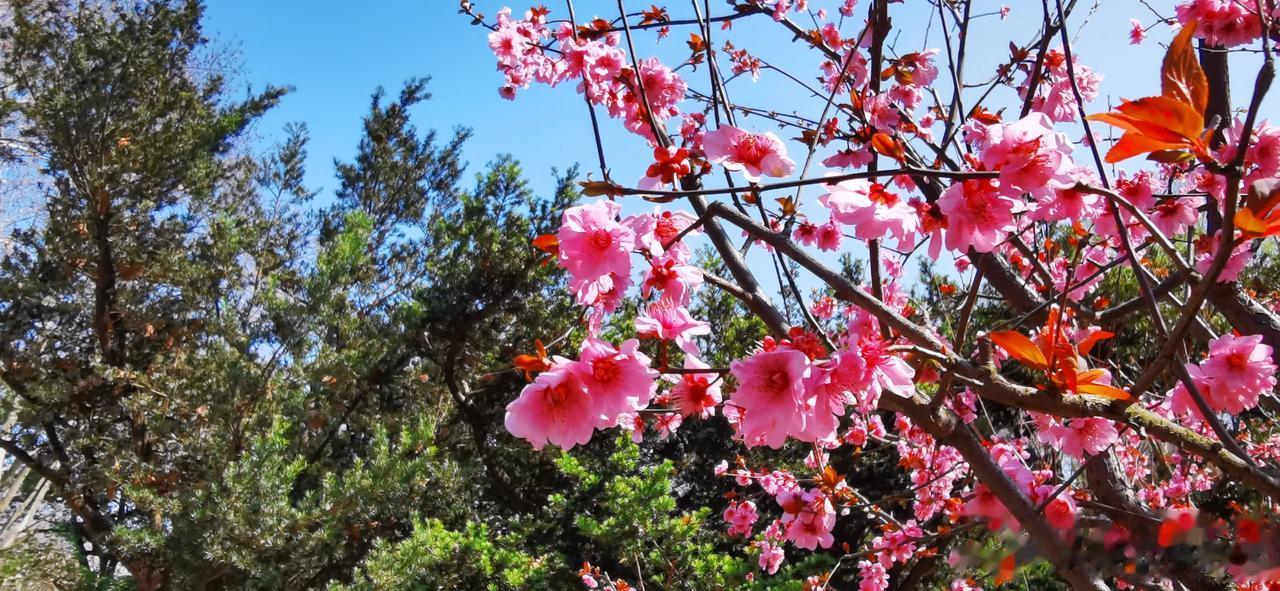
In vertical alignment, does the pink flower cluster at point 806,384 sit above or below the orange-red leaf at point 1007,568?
above

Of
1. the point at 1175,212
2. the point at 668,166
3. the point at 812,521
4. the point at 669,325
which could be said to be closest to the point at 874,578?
the point at 812,521

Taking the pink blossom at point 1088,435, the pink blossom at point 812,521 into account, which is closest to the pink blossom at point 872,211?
the pink blossom at point 1088,435

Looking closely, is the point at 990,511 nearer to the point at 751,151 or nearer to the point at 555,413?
the point at 555,413

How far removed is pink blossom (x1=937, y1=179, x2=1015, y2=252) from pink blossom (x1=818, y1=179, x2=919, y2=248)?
0.05 m

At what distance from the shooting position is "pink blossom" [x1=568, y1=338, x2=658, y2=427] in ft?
2.88

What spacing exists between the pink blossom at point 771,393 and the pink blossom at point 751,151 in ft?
1.36

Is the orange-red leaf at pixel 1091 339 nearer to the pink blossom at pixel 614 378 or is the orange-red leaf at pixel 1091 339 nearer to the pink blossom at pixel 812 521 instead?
the pink blossom at pixel 614 378

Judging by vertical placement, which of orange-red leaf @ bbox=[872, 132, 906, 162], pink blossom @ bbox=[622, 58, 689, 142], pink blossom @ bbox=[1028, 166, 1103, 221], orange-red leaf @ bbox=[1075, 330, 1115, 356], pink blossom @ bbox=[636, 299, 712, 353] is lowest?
orange-red leaf @ bbox=[1075, 330, 1115, 356]

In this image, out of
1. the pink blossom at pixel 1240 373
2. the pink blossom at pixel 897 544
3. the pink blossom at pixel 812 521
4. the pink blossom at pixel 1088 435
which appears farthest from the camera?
the pink blossom at pixel 897 544

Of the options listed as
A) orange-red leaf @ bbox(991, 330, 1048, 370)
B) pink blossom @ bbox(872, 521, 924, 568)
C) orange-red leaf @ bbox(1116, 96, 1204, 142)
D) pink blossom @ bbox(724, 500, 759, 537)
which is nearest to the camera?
orange-red leaf @ bbox(1116, 96, 1204, 142)

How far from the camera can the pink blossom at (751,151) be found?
1.18m

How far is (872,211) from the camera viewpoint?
0.97 metres

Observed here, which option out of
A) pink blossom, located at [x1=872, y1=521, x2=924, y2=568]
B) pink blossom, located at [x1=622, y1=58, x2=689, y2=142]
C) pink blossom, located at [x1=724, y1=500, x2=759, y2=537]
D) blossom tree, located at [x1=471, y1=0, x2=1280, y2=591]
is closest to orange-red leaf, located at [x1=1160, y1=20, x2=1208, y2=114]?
blossom tree, located at [x1=471, y1=0, x2=1280, y2=591]

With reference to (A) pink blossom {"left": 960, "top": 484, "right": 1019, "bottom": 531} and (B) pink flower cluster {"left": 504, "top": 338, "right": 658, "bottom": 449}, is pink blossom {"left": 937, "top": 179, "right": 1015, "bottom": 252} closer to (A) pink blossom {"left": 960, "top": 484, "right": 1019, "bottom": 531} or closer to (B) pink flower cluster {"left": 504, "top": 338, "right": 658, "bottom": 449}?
(A) pink blossom {"left": 960, "top": 484, "right": 1019, "bottom": 531}
